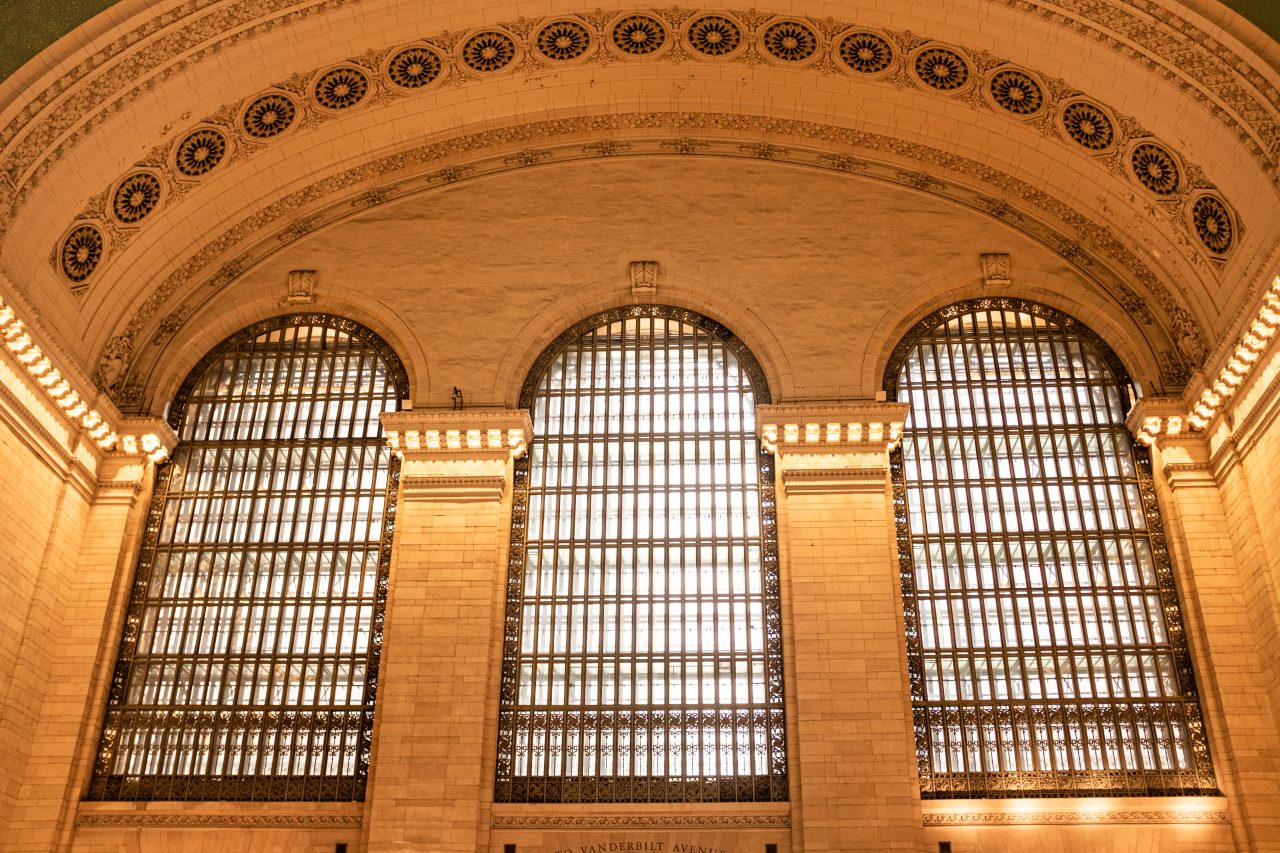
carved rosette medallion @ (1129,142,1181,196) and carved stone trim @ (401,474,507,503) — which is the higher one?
carved rosette medallion @ (1129,142,1181,196)

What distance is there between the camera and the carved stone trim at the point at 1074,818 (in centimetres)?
1795

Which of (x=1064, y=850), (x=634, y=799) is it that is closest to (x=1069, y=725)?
(x=1064, y=850)

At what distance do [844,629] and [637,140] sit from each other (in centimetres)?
1007

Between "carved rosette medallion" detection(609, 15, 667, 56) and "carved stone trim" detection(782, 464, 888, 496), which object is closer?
"carved stone trim" detection(782, 464, 888, 496)

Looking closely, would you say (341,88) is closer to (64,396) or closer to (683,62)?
(683,62)

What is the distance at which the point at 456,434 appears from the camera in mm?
21188

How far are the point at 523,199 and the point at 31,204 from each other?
816 cm

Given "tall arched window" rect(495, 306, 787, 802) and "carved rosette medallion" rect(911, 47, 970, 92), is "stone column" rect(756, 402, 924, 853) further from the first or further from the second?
"carved rosette medallion" rect(911, 47, 970, 92)

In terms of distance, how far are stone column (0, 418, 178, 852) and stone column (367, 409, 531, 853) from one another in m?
4.26

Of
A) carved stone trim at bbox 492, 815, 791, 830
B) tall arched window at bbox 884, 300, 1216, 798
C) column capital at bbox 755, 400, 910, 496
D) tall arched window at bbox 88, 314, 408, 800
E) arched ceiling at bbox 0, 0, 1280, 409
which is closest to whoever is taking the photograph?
carved stone trim at bbox 492, 815, 791, 830

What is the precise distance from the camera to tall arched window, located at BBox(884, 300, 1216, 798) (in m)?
18.7

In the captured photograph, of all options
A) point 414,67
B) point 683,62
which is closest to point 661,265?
point 683,62

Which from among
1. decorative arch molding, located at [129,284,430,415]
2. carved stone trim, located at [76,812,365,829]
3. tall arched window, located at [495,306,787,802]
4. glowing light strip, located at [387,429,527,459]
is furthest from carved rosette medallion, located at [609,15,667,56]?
carved stone trim, located at [76,812,365,829]

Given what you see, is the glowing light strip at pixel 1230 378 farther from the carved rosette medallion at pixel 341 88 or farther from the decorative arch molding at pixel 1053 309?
the carved rosette medallion at pixel 341 88
